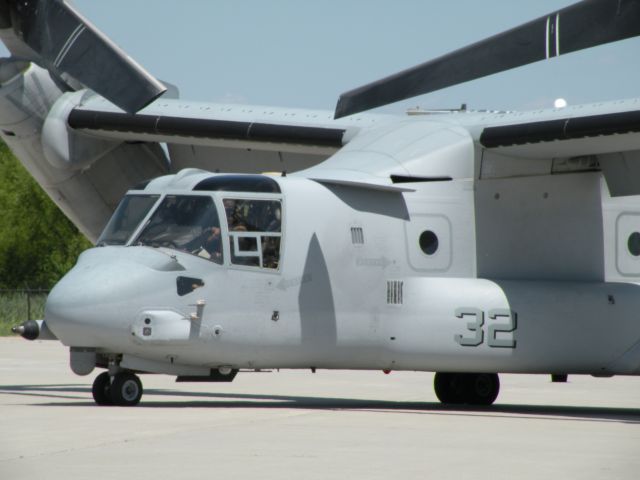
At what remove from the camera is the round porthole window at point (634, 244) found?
16.8m

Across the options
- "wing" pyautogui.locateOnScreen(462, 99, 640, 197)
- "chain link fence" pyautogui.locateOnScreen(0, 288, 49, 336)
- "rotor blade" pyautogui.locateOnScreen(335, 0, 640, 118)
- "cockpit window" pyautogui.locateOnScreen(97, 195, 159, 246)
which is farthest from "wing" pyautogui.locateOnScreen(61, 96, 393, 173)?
"chain link fence" pyautogui.locateOnScreen(0, 288, 49, 336)

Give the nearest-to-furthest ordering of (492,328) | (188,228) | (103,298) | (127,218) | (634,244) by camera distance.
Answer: (103,298)
(188,228)
(127,218)
(492,328)
(634,244)

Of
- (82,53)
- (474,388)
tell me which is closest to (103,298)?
(82,53)

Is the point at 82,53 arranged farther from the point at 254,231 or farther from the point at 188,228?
the point at 254,231

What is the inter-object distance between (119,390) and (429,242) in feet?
14.0

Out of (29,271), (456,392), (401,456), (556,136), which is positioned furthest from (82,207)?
(29,271)

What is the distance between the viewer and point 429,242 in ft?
51.2

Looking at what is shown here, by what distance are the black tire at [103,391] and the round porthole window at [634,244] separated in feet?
23.7

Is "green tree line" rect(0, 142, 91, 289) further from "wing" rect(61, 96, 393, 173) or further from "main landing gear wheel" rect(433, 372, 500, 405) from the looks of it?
"main landing gear wheel" rect(433, 372, 500, 405)

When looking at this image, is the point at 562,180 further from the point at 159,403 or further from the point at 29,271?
the point at 29,271

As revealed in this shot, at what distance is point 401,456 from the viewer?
32.9 feet

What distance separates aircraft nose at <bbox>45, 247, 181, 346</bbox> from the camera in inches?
534

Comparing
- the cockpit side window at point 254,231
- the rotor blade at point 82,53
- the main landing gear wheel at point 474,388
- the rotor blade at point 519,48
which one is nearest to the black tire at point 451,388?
the main landing gear wheel at point 474,388

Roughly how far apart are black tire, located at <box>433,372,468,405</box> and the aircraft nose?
4942mm
